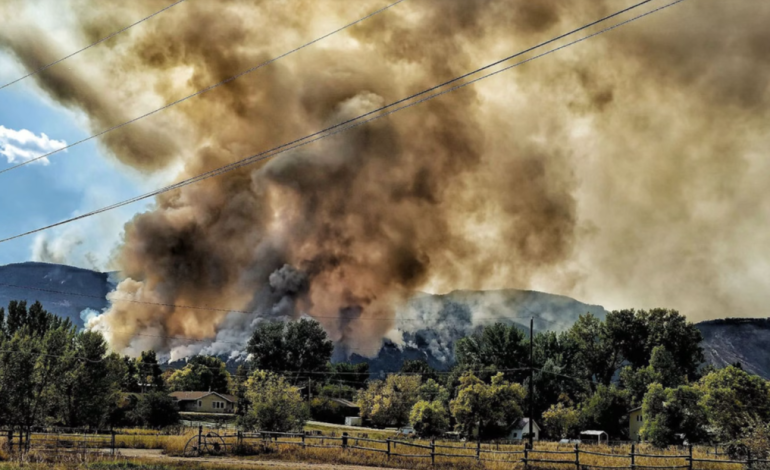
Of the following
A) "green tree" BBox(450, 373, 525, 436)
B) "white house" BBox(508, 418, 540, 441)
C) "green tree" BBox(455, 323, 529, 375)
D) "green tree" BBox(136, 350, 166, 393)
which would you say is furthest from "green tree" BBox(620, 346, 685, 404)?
"green tree" BBox(136, 350, 166, 393)

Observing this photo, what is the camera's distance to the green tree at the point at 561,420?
80250 mm

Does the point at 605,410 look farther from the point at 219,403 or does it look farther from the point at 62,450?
the point at 62,450

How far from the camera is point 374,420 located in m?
92.3

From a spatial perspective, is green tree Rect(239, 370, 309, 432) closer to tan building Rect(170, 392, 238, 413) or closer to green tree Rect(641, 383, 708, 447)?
green tree Rect(641, 383, 708, 447)

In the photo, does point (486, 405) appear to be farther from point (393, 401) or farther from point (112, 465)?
point (112, 465)

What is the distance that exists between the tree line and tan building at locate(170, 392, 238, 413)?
12.8ft

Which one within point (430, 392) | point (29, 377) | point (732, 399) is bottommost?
point (430, 392)

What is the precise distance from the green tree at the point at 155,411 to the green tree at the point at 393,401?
2840 centimetres

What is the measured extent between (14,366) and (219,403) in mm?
68738

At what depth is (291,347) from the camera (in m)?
132

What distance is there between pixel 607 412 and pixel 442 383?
120ft

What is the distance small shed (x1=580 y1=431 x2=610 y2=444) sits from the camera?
266ft

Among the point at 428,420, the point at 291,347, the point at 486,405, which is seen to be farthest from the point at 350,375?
the point at 486,405

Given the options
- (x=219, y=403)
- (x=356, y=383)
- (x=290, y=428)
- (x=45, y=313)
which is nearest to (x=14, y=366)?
(x=290, y=428)
